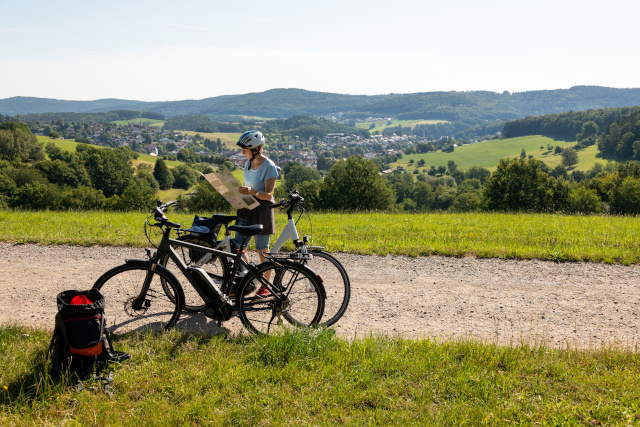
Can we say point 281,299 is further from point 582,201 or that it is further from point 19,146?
point 19,146

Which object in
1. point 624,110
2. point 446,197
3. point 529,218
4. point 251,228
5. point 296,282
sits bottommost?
point 446,197

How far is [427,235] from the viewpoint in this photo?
1120 cm

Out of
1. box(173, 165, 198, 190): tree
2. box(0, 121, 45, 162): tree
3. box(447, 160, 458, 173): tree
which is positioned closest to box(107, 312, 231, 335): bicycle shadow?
box(0, 121, 45, 162): tree

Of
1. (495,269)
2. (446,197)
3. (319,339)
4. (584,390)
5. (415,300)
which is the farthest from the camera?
(446,197)

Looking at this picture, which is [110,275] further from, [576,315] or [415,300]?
[576,315]

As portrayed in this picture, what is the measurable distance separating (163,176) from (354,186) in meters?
61.2

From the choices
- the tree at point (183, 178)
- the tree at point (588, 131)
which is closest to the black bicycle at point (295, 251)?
the tree at point (183, 178)

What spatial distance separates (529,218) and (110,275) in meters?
14.2

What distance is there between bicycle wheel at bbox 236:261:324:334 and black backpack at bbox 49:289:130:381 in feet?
4.97

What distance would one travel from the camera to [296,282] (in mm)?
5016

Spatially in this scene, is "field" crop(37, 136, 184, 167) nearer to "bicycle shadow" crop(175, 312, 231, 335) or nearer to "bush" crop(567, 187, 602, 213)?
"bush" crop(567, 187, 602, 213)

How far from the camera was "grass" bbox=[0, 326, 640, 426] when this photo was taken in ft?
11.4

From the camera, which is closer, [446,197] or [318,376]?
[318,376]

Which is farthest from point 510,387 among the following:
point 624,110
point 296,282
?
point 624,110
